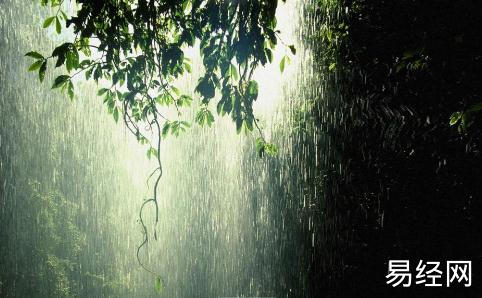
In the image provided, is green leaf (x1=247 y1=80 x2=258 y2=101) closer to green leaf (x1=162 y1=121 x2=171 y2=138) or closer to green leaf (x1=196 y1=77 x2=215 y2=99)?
green leaf (x1=196 y1=77 x2=215 y2=99)

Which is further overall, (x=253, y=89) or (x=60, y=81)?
(x=253, y=89)

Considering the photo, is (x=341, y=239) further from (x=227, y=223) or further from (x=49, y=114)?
(x=227, y=223)

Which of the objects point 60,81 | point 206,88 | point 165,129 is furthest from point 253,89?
point 60,81

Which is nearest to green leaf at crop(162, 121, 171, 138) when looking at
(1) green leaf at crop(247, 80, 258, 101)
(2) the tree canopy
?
(2) the tree canopy

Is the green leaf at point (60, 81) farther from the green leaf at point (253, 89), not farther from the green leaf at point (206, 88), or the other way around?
the green leaf at point (253, 89)

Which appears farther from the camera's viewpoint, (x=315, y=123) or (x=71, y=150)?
(x=71, y=150)

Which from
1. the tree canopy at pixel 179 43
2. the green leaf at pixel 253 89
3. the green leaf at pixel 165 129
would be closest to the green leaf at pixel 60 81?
the tree canopy at pixel 179 43

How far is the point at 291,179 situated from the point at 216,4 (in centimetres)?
817

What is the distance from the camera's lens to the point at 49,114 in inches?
514

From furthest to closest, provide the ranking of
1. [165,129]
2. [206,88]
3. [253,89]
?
[165,129]
[253,89]
[206,88]

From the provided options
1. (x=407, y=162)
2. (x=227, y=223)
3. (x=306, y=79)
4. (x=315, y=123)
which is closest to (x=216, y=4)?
(x=407, y=162)

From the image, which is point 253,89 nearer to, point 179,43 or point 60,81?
point 179,43

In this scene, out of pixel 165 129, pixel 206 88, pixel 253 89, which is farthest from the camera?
pixel 165 129

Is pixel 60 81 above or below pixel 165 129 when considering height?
above
